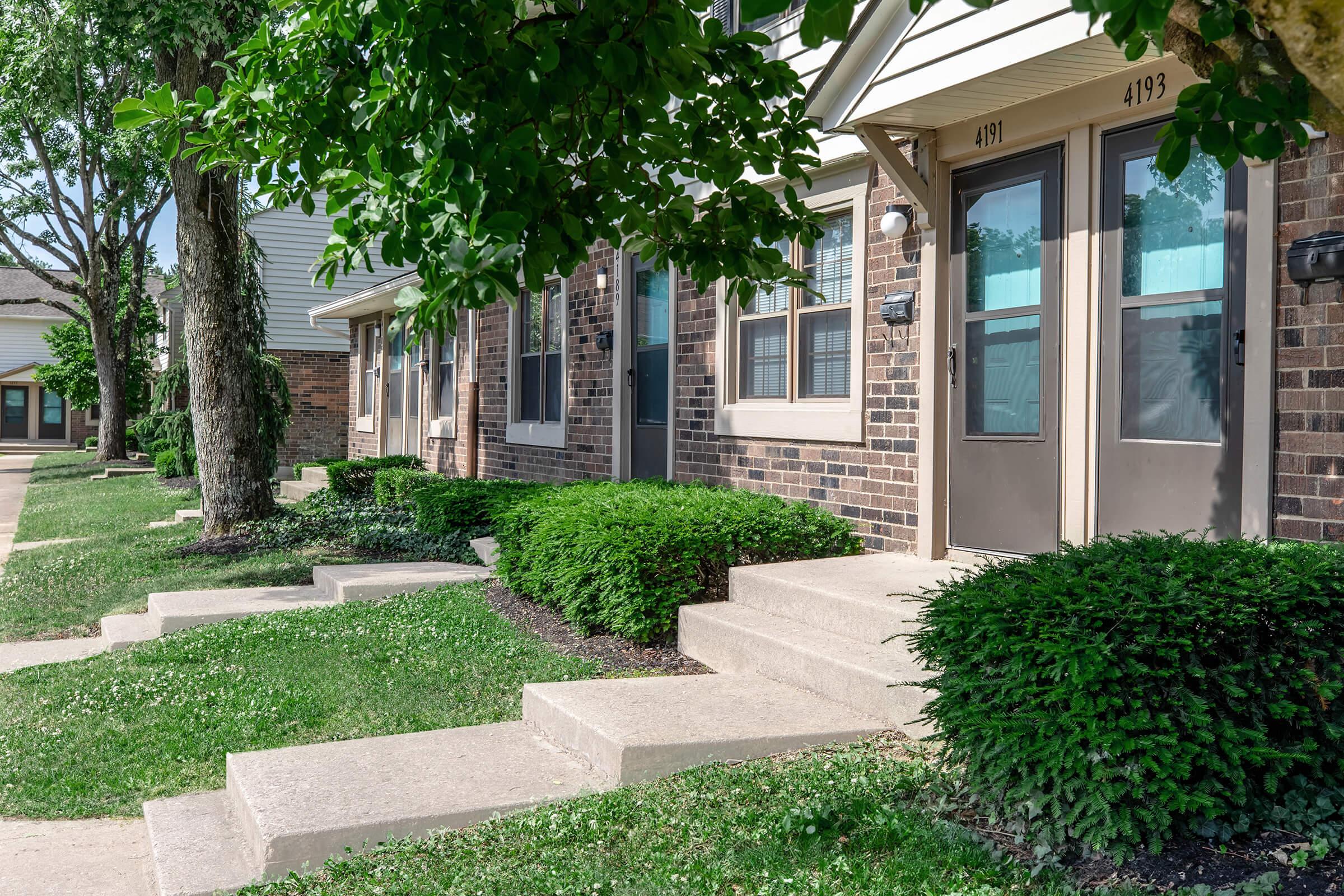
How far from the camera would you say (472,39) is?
2.92 meters

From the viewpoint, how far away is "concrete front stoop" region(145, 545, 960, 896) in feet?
12.4

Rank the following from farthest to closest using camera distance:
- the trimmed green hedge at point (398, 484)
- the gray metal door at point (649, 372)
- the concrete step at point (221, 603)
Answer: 1. the trimmed green hedge at point (398, 484)
2. the gray metal door at point (649, 372)
3. the concrete step at point (221, 603)

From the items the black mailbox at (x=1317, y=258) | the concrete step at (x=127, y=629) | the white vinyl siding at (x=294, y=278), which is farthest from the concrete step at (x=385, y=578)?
the white vinyl siding at (x=294, y=278)

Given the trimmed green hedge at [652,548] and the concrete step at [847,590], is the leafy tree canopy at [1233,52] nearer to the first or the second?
the concrete step at [847,590]

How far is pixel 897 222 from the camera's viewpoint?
22.3 feet

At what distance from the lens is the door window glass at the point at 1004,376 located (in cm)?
618

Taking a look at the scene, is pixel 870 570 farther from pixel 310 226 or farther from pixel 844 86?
pixel 310 226

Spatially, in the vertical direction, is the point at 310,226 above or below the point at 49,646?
above

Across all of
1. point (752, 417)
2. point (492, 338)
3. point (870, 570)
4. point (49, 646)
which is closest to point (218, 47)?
point (492, 338)

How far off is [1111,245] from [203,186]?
30.5ft

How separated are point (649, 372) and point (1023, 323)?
4377 mm

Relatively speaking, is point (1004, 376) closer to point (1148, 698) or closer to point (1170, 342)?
point (1170, 342)

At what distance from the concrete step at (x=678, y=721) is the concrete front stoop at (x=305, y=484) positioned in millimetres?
13345

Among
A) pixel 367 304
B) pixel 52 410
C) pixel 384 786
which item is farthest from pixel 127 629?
pixel 52 410
